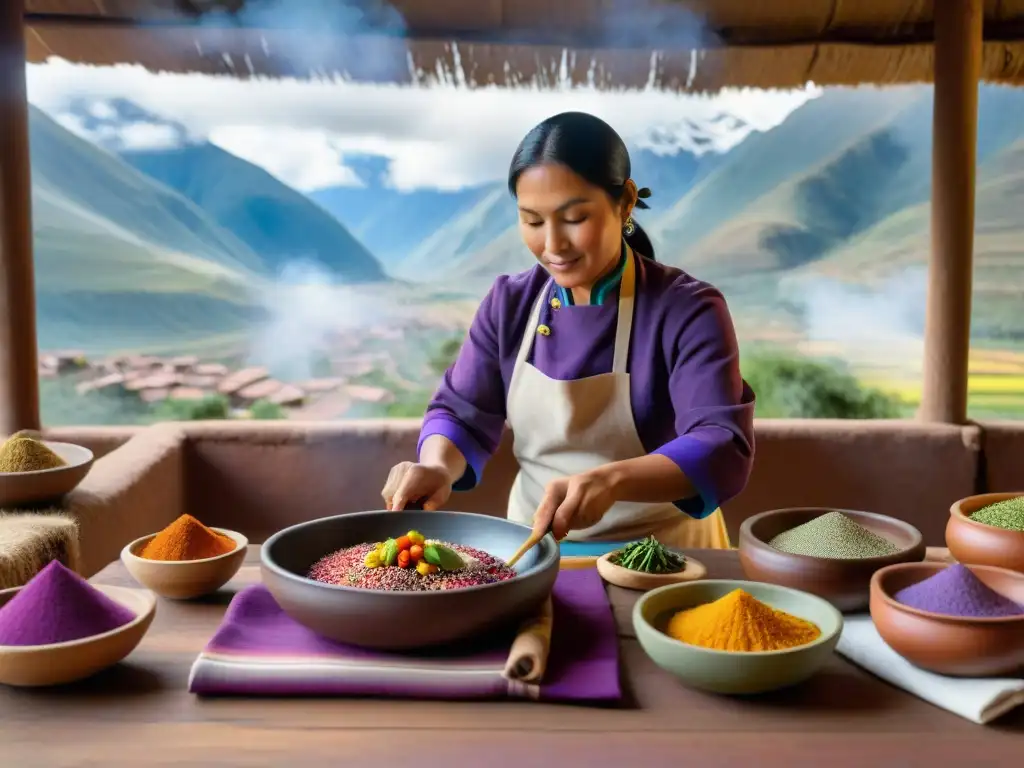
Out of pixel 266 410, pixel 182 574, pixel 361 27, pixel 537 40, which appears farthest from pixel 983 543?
pixel 266 410

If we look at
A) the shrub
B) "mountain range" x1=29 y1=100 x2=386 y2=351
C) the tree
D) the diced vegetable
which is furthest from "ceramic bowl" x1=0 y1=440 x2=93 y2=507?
the tree

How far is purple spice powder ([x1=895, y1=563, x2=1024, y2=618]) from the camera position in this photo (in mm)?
935

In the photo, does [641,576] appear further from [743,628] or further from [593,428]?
[593,428]

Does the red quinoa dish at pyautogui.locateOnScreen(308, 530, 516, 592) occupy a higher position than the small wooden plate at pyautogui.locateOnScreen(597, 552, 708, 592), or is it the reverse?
the red quinoa dish at pyautogui.locateOnScreen(308, 530, 516, 592)

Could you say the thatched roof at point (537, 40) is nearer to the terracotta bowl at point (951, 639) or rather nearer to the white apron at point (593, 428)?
the white apron at point (593, 428)

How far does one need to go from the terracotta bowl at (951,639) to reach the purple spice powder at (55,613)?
84 centimetres

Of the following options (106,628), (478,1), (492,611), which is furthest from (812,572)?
(478,1)

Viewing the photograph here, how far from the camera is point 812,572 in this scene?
44.1 inches

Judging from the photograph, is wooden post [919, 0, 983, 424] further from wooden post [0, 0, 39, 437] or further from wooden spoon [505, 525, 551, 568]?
wooden post [0, 0, 39, 437]

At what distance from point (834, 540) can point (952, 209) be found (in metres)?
2.00

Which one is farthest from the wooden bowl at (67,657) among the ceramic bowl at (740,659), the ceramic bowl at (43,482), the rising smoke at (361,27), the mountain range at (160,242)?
the mountain range at (160,242)

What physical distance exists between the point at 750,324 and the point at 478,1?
74.9 inches

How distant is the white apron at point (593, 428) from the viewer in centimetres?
175

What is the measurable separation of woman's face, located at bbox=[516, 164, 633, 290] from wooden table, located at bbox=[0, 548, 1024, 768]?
814 millimetres
